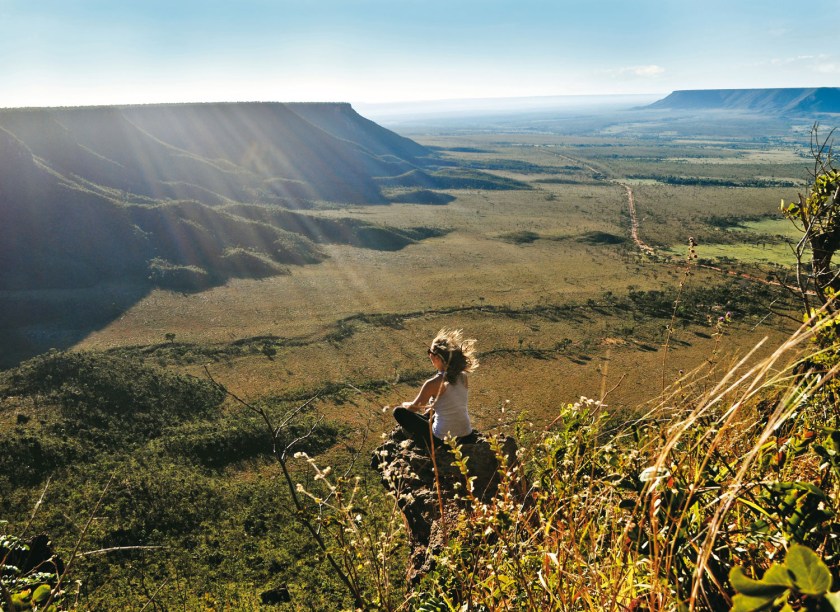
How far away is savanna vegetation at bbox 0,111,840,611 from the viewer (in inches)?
64.6

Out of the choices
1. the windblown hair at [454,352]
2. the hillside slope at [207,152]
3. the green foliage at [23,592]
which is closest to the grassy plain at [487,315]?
the windblown hair at [454,352]

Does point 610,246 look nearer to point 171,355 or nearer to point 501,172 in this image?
point 171,355

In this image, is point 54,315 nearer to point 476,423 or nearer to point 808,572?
point 476,423

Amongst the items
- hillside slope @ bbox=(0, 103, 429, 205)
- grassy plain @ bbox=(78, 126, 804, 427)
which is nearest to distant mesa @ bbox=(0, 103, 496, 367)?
hillside slope @ bbox=(0, 103, 429, 205)

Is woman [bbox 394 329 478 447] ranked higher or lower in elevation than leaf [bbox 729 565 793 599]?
lower

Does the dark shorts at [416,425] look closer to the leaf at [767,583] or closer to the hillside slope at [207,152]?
the leaf at [767,583]

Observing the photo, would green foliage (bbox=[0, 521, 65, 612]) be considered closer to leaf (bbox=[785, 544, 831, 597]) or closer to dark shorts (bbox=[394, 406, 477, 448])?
leaf (bbox=[785, 544, 831, 597])

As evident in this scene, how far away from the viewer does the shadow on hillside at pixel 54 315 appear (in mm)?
22391

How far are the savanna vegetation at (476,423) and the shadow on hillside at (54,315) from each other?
1.65 m

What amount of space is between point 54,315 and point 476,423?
22.3m

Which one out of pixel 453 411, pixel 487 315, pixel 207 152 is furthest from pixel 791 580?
pixel 207 152

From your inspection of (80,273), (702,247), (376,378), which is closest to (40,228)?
(80,273)

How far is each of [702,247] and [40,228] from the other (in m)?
49.5

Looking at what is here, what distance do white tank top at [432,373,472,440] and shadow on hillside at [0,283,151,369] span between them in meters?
21.6
